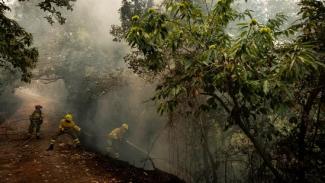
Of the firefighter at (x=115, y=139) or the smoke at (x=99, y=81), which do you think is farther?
the smoke at (x=99, y=81)

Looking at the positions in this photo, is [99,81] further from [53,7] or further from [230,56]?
[230,56]

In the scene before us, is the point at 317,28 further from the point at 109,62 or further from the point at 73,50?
the point at 73,50

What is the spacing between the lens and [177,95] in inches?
214

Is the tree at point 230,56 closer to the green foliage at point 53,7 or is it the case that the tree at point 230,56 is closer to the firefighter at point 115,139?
the green foliage at point 53,7

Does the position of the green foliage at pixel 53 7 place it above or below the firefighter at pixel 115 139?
above

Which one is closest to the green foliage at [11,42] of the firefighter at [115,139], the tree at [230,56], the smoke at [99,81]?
the tree at [230,56]

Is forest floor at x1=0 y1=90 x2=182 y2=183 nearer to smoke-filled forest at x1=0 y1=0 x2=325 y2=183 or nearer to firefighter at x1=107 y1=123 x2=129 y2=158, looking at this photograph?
smoke-filled forest at x1=0 y1=0 x2=325 y2=183

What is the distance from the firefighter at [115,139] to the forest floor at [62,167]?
3.90m

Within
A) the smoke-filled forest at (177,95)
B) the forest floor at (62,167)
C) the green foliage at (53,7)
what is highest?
the green foliage at (53,7)

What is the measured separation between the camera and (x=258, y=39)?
4.02 metres

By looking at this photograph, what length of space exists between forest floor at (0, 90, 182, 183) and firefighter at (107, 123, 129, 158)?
3898mm

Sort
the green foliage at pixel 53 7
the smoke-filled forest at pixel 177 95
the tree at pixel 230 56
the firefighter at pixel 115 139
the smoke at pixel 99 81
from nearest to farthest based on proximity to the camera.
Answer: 1. the tree at pixel 230 56
2. the smoke-filled forest at pixel 177 95
3. the green foliage at pixel 53 7
4. the firefighter at pixel 115 139
5. the smoke at pixel 99 81

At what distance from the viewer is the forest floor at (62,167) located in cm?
813

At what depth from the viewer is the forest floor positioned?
813cm
